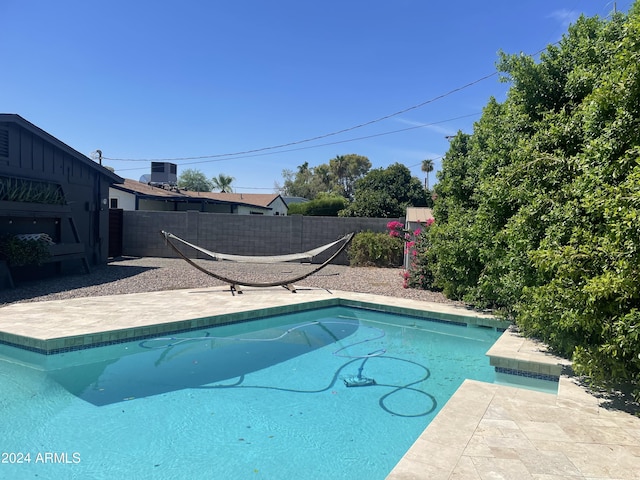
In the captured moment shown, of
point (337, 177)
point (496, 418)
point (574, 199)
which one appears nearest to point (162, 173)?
point (574, 199)

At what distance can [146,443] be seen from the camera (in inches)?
143

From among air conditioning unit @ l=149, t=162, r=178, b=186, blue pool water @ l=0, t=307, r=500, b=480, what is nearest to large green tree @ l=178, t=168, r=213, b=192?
air conditioning unit @ l=149, t=162, r=178, b=186

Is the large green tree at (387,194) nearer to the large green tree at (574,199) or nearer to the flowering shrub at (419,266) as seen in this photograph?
the flowering shrub at (419,266)

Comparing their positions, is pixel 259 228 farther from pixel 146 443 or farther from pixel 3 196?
pixel 146 443

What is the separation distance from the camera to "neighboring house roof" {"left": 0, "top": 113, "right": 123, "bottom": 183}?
29.3 ft

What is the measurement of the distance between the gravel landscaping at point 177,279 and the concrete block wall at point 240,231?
2.76 feet

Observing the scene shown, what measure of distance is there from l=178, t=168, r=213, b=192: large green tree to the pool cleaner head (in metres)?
56.7

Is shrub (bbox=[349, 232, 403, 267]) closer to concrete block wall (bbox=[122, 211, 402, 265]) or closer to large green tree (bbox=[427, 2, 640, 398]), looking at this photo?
concrete block wall (bbox=[122, 211, 402, 265])

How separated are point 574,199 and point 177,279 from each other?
362 inches

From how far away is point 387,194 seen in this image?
23375 mm

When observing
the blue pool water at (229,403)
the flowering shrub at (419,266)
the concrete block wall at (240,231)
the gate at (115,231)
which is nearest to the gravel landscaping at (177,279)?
the flowering shrub at (419,266)

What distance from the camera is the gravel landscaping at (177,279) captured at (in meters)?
8.68

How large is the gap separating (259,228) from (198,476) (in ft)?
40.0

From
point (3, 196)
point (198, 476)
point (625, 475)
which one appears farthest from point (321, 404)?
point (3, 196)
